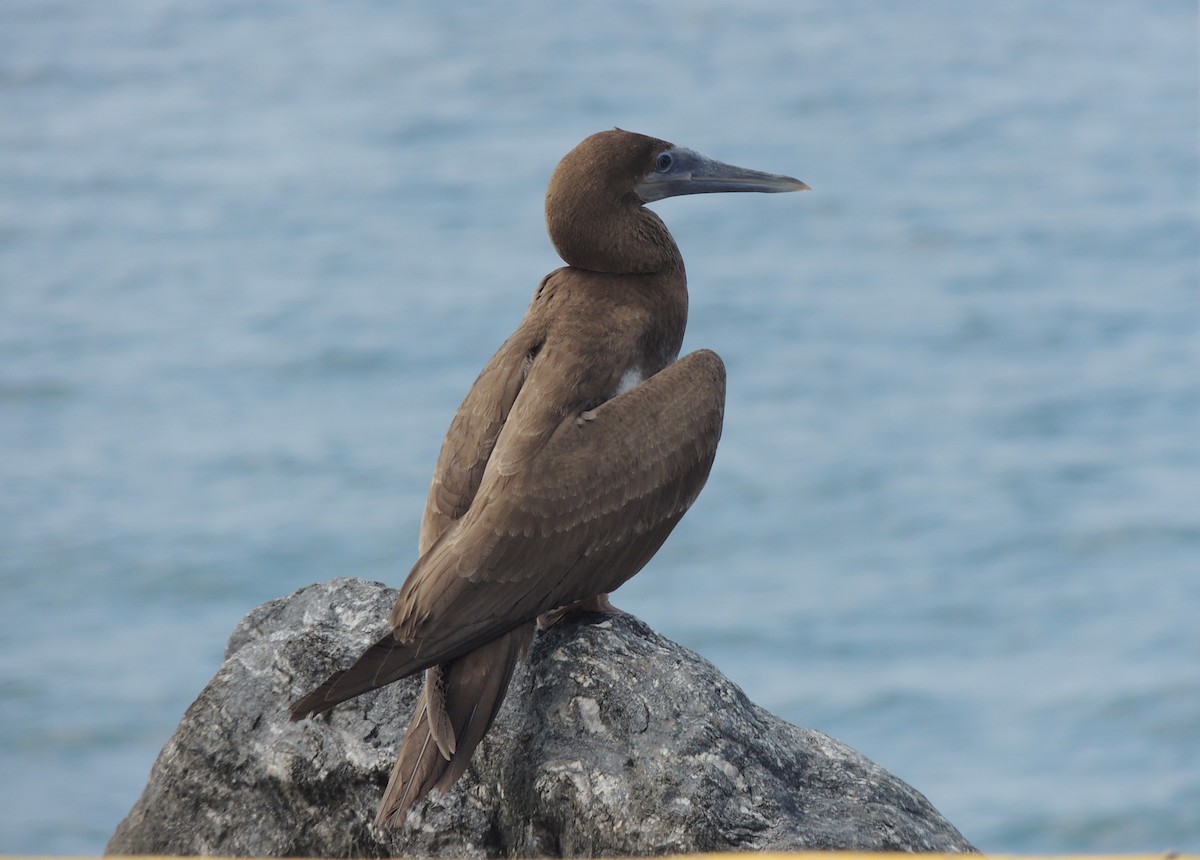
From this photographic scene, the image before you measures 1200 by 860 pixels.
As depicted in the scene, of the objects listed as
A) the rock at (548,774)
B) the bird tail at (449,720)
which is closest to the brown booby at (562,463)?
the bird tail at (449,720)

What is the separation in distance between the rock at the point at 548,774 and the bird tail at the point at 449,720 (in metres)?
0.21

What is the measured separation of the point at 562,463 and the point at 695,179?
169 centimetres

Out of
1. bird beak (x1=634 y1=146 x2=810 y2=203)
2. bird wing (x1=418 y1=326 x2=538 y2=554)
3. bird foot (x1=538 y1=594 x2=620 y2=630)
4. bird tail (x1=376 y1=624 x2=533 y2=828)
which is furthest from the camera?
bird beak (x1=634 y1=146 x2=810 y2=203)

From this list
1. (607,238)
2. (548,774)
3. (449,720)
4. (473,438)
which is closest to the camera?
(449,720)

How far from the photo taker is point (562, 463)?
19.1 feet

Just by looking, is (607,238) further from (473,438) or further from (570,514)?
(570,514)

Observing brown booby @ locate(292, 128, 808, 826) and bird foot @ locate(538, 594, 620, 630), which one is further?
bird foot @ locate(538, 594, 620, 630)

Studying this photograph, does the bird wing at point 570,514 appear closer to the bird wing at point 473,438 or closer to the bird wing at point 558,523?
the bird wing at point 558,523

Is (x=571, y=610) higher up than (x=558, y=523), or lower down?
lower down

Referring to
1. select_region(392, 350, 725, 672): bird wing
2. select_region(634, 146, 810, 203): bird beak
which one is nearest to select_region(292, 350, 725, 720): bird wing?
select_region(392, 350, 725, 672): bird wing

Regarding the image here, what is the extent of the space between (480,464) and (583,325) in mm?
681

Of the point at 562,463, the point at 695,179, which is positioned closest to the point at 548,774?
the point at 562,463

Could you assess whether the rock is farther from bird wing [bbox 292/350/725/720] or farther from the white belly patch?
the white belly patch

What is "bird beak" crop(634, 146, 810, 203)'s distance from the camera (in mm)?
6828
